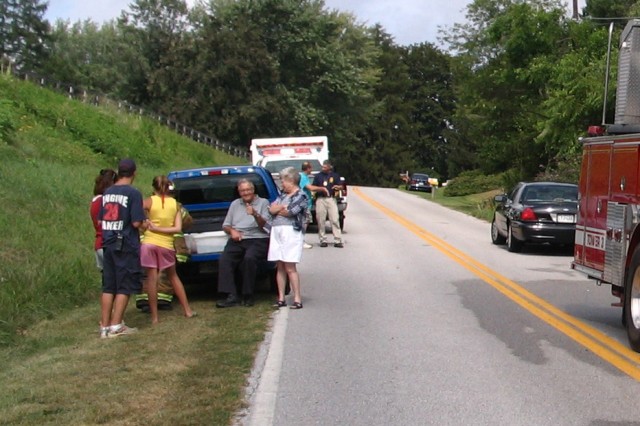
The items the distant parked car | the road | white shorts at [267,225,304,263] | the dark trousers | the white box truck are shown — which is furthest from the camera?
the distant parked car

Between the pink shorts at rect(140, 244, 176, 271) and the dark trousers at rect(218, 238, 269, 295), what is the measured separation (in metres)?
1.02

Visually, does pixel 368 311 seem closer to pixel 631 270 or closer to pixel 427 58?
pixel 631 270

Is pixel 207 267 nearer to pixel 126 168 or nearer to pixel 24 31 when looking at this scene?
pixel 126 168

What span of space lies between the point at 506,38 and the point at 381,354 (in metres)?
30.9

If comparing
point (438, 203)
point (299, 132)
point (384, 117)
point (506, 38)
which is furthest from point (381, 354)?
point (384, 117)

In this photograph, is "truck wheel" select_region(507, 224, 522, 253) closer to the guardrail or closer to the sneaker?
the sneaker

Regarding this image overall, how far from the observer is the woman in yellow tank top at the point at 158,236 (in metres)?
10.8

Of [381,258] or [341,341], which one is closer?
[341,341]

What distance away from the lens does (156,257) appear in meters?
10.8

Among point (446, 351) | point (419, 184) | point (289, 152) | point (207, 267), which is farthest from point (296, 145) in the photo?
point (419, 184)

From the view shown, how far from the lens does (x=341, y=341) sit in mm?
9641

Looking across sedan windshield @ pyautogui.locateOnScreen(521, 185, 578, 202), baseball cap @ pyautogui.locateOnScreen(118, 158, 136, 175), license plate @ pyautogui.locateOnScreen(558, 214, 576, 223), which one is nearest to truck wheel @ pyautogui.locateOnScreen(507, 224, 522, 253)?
sedan windshield @ pyautogui.locateOnScreen(521, 185, 578, 202)

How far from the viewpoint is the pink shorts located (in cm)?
1075

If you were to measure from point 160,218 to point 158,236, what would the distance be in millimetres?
218
